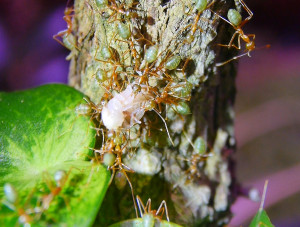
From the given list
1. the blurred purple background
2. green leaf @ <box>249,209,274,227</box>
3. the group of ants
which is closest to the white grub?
the group of ants

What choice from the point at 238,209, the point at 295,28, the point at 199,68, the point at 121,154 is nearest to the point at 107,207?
the point at 121,154

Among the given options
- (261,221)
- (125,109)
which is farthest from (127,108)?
(261,221)

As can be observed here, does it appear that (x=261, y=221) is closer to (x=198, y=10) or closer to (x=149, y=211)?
(x=149, y=211)

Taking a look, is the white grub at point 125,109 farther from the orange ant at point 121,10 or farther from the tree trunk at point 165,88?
the orange ant at point 121,10

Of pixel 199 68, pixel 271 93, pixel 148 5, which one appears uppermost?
pixel 148 5

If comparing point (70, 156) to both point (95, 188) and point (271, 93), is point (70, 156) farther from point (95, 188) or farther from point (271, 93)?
point (271, 93)

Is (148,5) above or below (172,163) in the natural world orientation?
above

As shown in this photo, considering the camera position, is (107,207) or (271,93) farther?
(271,93)

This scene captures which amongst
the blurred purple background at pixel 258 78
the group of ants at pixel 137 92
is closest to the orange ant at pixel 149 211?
the group of ants at pixel 137 92

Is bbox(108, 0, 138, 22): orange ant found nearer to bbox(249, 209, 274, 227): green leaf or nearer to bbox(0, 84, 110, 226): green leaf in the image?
bbox(0, 84, 110, 226): green leaf
